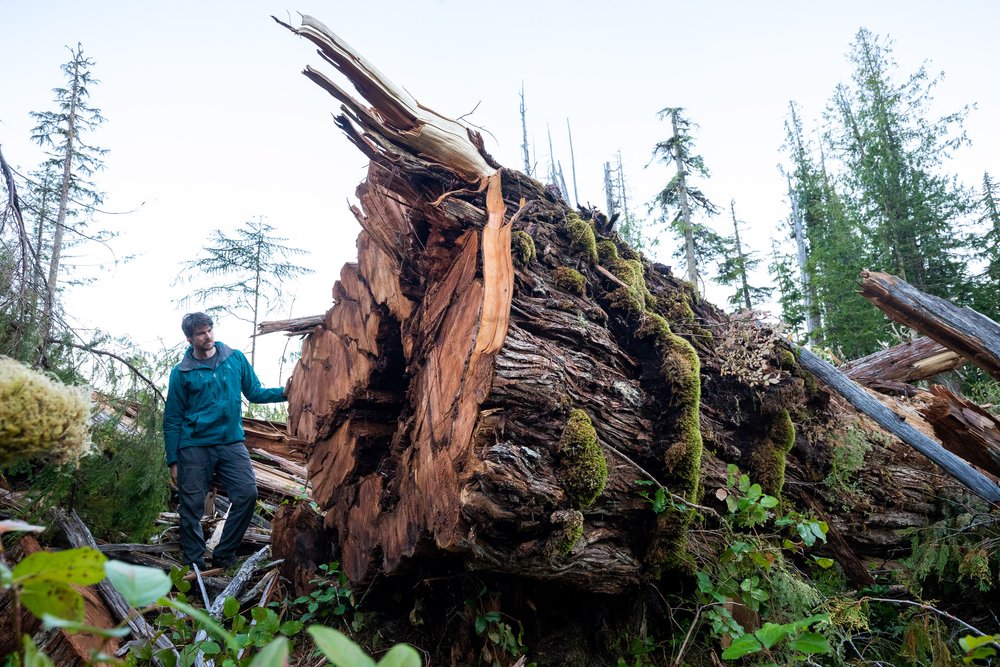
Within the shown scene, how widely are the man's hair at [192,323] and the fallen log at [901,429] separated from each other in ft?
14.4

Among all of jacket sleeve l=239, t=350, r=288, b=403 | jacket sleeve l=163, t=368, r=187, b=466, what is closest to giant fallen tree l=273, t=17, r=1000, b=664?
jacket sleeve l=239, t=350, r=288, b=403

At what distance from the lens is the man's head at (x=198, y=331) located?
14.5 ft

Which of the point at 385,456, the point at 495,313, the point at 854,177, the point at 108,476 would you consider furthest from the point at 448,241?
the point at 854,177

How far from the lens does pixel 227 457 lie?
4.48 meters

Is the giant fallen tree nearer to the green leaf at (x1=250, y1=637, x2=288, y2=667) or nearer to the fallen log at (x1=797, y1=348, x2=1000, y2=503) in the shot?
the fallen log at (x1=797, y1=348, x2=1000, y2=503)

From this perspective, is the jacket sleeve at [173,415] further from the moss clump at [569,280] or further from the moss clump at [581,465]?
the moss clump at [581,465]

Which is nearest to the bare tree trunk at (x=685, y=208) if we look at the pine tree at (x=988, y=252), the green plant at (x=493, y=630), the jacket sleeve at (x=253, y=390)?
the pine tree at (x=988, y=252)

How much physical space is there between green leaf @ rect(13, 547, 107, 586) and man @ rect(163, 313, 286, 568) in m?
3.70

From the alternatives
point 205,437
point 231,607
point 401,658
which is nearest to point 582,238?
point 231,607

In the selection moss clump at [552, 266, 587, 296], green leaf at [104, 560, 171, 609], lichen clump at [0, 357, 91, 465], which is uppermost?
moss clump at [552, 266, 587, 296]

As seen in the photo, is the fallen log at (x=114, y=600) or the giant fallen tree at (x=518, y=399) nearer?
the giant fallen tree at (x=518, y=399)

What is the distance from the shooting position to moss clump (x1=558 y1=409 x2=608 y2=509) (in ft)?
7.56

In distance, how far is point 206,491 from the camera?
4.30 meters

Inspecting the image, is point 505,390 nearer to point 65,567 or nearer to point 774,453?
point 65,567
